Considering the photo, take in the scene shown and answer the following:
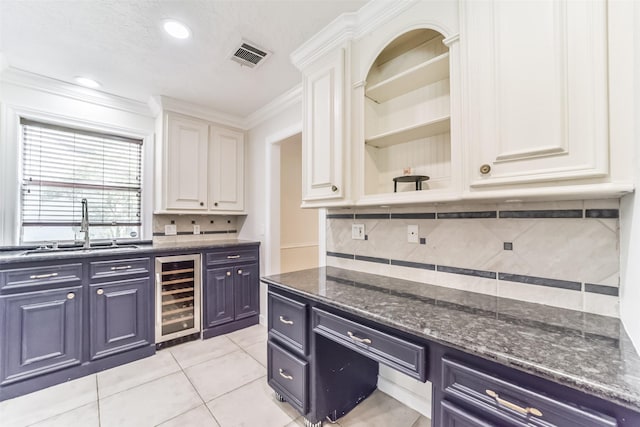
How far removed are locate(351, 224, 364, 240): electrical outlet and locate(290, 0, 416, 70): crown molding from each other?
123 cm

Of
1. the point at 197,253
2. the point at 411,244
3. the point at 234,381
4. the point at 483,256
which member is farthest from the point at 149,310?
the point at 483,256

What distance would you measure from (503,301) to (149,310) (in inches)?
107

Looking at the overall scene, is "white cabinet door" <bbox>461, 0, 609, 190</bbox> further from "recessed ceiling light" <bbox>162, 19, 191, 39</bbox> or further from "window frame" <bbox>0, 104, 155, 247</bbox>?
"window frame" <bbox>0, 104, 155, 247</bbox>

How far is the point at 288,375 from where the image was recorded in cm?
161

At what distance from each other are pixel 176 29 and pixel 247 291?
97.5 inches

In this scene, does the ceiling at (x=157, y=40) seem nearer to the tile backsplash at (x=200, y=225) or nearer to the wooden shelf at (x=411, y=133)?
the wooden shelf at (x=411, y=133)

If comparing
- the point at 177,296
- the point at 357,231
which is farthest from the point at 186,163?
the point at 357,231

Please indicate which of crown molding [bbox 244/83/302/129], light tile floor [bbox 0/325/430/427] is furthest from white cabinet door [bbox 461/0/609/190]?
crown molding [bbox 244/83/302/129]

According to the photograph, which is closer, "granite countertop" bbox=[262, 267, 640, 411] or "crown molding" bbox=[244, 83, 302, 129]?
"granite countertop" bbox=[262, 267, 640, 411]

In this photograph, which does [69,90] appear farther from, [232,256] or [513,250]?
[513,250]

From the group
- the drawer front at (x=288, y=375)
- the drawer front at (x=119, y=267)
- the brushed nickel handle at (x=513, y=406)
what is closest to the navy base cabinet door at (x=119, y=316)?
the drawer front at (x=119, y=267)

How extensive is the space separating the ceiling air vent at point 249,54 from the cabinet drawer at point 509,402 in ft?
7.23

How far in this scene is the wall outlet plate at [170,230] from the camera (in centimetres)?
303

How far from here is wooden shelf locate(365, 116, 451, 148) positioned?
140 cm
